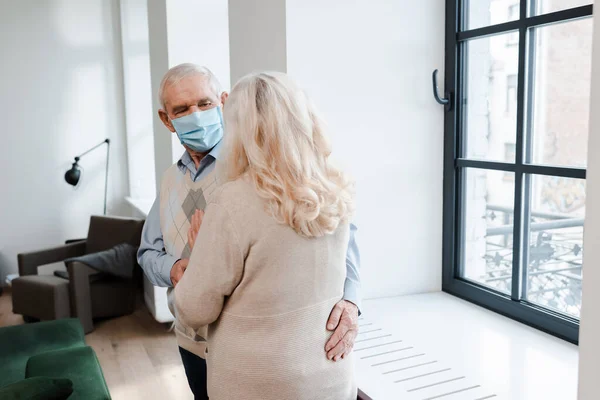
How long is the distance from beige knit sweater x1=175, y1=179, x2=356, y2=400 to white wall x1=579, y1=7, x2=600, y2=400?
1.69 ft

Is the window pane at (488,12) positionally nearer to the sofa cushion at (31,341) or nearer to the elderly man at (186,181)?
the elderly man at (186,181)

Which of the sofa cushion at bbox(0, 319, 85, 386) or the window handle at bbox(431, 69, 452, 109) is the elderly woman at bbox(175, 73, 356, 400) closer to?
the window handle at bbox(431, 69, 452, 109)

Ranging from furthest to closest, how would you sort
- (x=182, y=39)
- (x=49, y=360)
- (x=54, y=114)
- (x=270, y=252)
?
(x=54, y=114) → (x=182, y=39) → (x=49, y=360) → (x=270, y=252)

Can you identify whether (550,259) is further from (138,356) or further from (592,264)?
(138,356)

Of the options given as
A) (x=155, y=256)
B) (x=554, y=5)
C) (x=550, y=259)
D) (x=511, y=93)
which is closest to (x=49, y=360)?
(x=155, y=256)

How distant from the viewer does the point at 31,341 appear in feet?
9.29

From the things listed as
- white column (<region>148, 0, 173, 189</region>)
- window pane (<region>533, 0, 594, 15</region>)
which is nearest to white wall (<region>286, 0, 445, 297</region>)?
window pane (<region>533, 0, 594, 15</region>)

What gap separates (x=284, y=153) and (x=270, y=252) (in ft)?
0.66

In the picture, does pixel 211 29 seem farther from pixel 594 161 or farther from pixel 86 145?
pixel 594 161

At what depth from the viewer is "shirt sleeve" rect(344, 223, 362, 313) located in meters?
1.46

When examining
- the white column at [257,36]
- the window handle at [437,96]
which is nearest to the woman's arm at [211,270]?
the white column at [257,36]

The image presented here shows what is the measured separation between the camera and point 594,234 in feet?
3.05

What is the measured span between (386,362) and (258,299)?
0.74 meters

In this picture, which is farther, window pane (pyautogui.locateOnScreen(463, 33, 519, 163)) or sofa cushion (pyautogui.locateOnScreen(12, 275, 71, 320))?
sofa cushion (pyautogui.locateOnScreen(12, 275, 71, 320))
